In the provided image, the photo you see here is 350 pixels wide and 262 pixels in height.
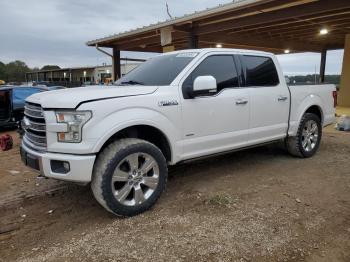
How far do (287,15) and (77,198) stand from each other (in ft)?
25.3

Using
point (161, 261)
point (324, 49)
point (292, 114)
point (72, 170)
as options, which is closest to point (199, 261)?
point (161, 261)

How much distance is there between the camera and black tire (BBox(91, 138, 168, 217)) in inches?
134

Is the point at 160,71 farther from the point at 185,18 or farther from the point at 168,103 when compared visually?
the point at 185,18

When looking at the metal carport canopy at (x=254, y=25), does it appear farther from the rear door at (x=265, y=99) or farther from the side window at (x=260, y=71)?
the rear door at (x=265, y=99)

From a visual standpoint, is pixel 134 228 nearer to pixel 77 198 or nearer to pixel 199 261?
pixel 199 261

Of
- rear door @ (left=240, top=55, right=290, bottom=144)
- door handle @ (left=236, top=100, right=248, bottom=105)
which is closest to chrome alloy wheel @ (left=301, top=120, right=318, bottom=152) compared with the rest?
rear door @ (left=240, top=55, right=290, bottom=144)

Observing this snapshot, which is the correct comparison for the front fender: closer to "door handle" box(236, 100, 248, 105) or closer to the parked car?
"door handle" box(236, 100, 248, 105)

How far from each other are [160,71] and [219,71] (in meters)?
0.84

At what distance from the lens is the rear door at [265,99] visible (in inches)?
196

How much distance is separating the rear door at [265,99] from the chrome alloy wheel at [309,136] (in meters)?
0.69

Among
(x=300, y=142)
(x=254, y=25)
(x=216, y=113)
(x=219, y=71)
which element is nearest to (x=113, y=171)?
(x=216, y=113)

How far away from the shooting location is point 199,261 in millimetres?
2795

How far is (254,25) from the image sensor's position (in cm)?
1063

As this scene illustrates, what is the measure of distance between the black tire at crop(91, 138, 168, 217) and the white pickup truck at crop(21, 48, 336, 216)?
11 millimetres
